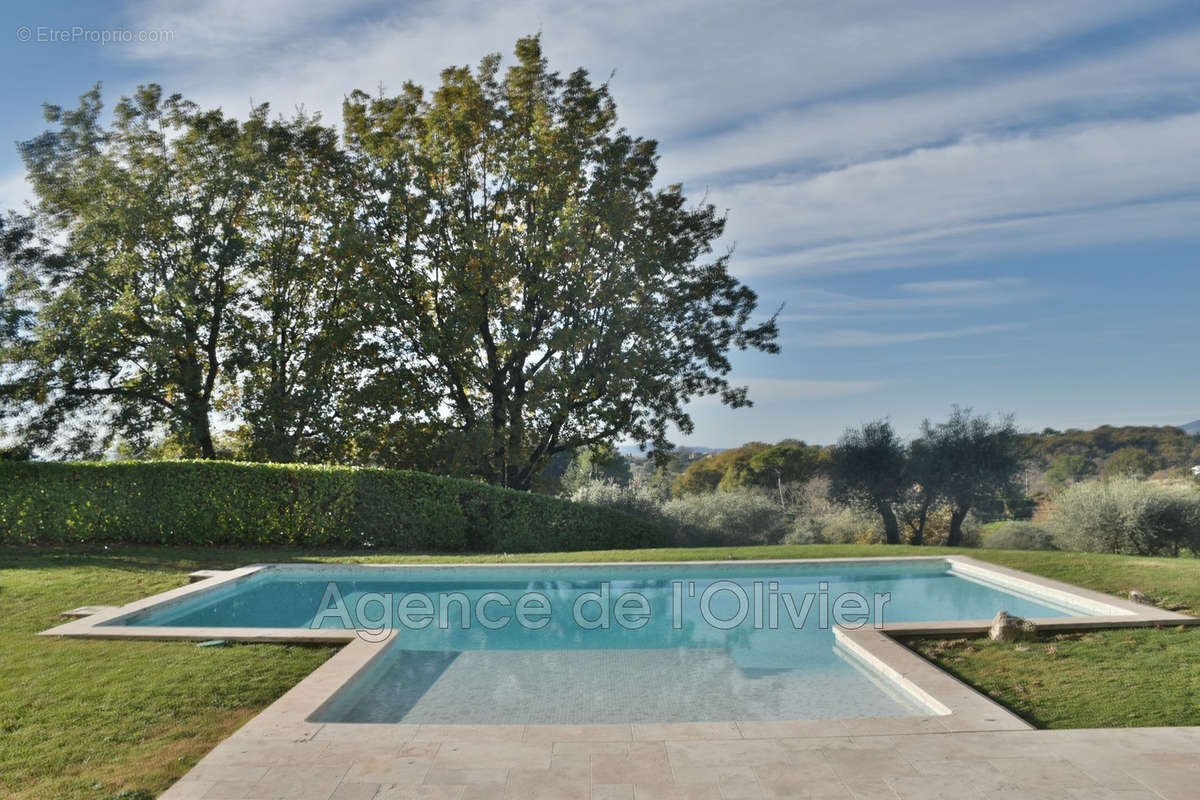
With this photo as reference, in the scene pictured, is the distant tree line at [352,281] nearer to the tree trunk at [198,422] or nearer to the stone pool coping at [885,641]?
the tree trunk at [198,422]

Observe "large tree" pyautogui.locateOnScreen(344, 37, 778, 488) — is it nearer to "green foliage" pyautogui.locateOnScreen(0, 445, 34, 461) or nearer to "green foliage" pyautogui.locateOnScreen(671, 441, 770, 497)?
"green foliage" pyautogui.locateOnScreen(0, 445, 34, 461)

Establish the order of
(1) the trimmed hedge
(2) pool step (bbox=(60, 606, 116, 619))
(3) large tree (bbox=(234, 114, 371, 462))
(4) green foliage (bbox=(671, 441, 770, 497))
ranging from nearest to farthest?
(2) pool step (bbox=(60, 606, 116, 619)) < (1) the trimmed hedge < (3) large tree (bbox=(234, 114, 371, 462)) < (4) green foliage (bbox=(671, 441, 770, 497))

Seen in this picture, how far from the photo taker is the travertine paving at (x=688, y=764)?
3652 mm

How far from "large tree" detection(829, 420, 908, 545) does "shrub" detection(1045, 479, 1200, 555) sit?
14.0 ft

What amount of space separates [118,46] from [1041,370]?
82.7ft

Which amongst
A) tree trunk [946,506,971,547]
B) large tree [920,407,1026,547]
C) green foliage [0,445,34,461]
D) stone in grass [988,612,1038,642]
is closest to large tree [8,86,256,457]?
green foliage [0,445,34,461]

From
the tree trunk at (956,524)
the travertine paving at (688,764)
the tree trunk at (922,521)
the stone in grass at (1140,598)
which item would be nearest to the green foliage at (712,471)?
the tree trunk at (922,521)

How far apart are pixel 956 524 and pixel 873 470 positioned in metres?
2.44

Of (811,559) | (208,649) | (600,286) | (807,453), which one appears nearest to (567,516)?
(600,286)

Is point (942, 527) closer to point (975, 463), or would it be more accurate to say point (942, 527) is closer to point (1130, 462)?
point (975, 463)

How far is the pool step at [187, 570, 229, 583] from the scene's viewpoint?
10.3 meters

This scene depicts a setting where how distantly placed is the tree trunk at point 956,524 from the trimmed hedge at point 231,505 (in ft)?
38.7

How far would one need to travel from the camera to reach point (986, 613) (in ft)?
28.7

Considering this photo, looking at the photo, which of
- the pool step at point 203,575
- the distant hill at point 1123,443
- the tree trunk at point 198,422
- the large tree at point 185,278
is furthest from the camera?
the distant hill at point 1123,443
